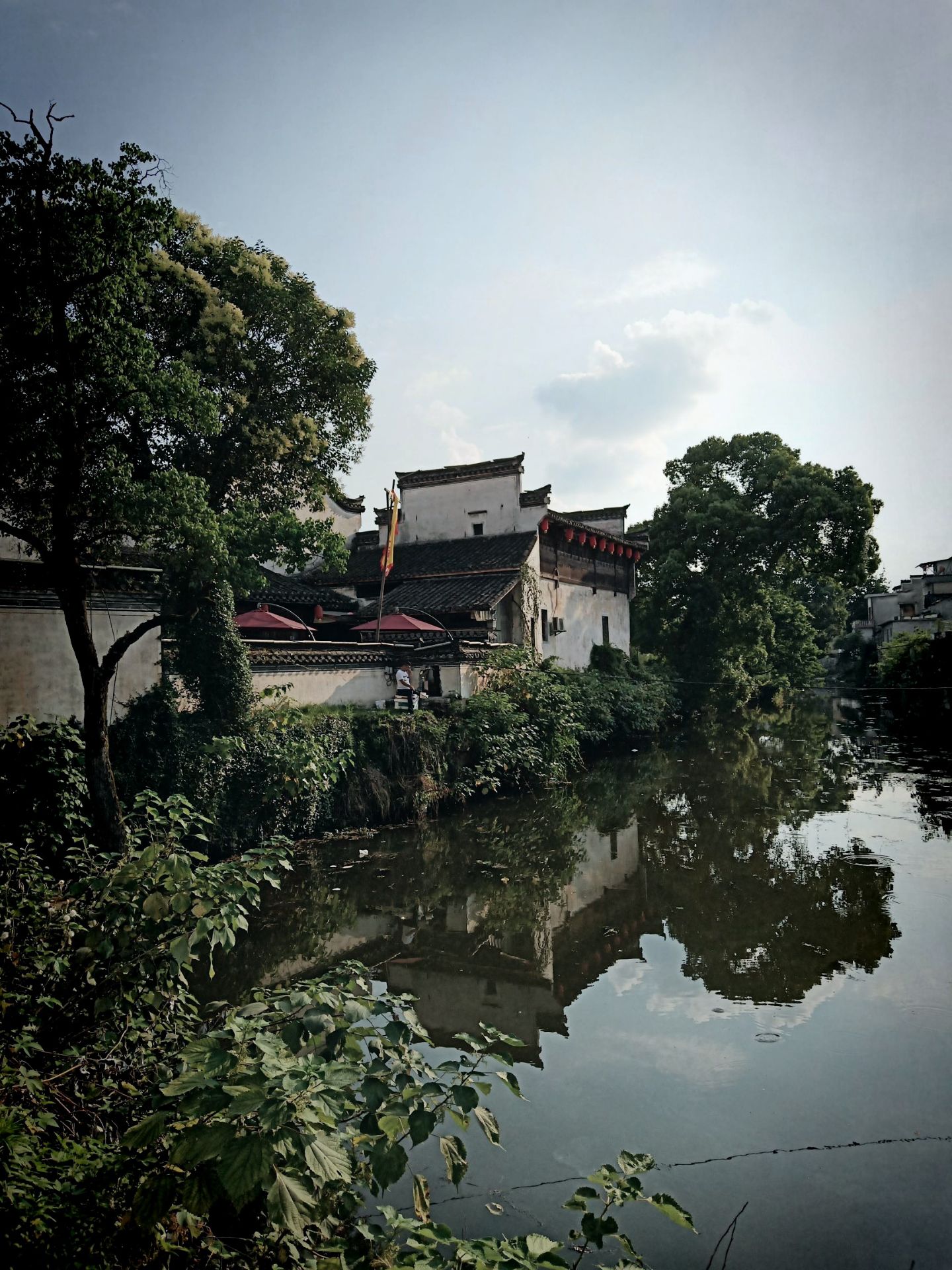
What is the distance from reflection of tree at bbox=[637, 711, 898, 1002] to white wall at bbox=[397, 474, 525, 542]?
827 cm

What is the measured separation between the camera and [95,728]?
7.37 meters

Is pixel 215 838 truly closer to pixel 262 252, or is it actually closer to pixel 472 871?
pixel 472 871

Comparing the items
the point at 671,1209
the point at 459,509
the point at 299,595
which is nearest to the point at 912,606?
the point at 459,509

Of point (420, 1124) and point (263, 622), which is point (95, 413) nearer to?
point (263, 622)

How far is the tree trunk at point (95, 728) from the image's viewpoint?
7.26 meters

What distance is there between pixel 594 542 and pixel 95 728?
660 inches

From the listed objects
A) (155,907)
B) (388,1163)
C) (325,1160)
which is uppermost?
(155,907)

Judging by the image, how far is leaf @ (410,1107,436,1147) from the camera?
215 centimetres

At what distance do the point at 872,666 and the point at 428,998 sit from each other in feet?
119

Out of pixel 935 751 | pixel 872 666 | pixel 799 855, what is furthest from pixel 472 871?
pixel 872 666

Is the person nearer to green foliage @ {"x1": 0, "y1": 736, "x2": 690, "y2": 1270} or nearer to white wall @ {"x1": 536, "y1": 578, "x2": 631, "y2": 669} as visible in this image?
white wall @ {"x1": 536, "y1": 578, "x2": 631, "y2": 669}

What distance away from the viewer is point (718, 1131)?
390cm

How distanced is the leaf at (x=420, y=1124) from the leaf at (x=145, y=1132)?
2.29 ft

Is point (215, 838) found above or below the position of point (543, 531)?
below
